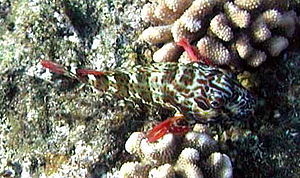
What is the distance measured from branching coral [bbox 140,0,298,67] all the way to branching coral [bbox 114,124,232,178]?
0.78m

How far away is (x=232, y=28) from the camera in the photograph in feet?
12.3

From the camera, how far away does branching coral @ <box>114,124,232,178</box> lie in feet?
10.8

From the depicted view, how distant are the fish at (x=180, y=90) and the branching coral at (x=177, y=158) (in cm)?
10

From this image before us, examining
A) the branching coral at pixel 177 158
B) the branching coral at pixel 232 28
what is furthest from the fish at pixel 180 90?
the branching coral at pixel 232 28

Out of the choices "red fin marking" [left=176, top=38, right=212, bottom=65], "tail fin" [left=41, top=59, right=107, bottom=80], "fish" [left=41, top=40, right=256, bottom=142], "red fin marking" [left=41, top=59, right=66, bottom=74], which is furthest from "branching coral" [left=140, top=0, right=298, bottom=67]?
"red fin marking" [left=41, top=59, right=66, bottom=74]

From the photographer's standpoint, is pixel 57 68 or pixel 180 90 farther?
pixel 57 68

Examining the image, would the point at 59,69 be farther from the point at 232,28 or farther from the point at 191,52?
the point at 232,28

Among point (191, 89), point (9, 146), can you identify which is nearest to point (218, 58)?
point (191, 89)

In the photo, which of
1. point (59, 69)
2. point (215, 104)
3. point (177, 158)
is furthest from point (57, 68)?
point (215, 104)

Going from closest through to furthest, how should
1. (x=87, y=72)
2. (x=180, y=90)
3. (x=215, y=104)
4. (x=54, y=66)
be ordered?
1. (x=215, y=104)
2. (x=180, y=90)
3. (x=87, y=72)
4. (x=54, y=66)

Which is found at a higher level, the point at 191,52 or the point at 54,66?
the point at 54,66

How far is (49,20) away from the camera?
4.38 metres

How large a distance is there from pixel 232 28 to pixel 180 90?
2.70 feet

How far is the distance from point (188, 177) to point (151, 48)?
4.77 feet
